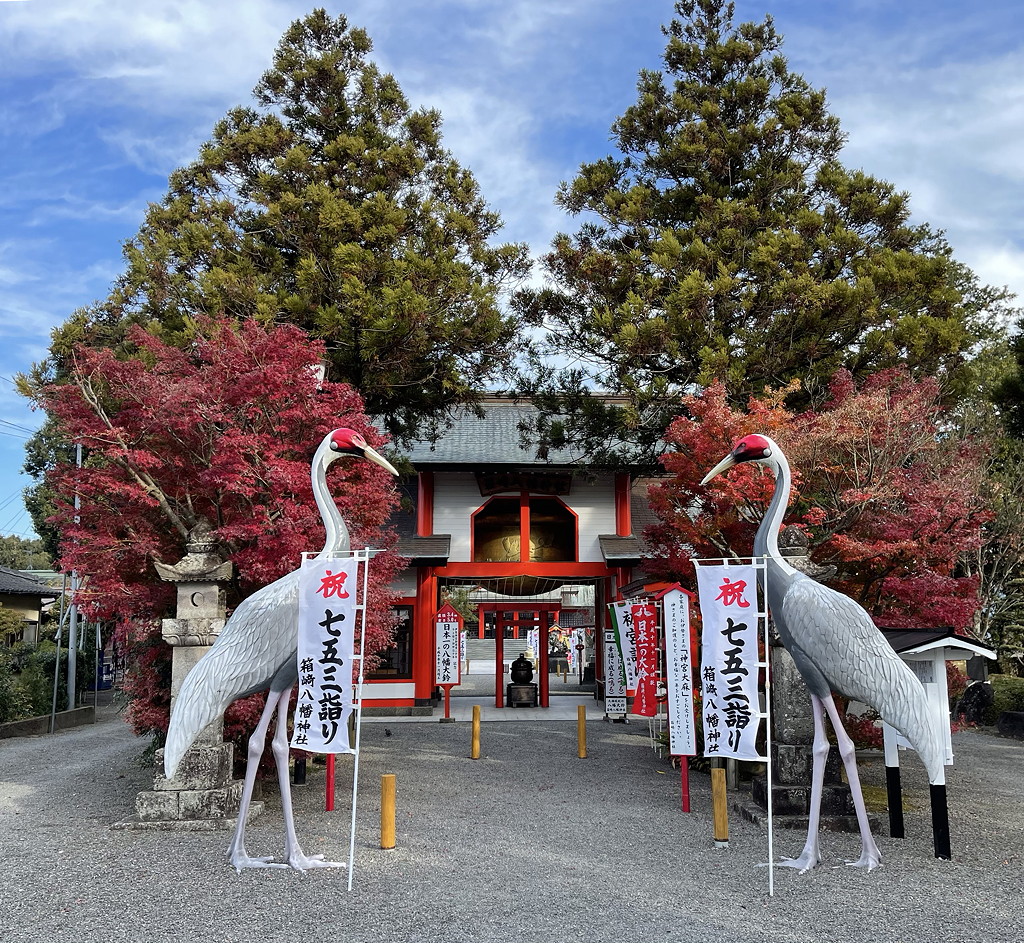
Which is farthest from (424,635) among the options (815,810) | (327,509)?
(815,810)

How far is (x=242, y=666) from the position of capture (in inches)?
278

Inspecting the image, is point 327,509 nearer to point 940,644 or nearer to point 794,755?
point 794,755

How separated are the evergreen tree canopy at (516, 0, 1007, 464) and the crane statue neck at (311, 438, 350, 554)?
7056 millimetres

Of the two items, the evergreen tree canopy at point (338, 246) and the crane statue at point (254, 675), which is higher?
the evergreen tree canopy at point (338, 246)

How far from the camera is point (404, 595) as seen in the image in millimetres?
18828

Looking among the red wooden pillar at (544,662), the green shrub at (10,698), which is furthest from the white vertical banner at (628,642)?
the green shrub at (10,698)

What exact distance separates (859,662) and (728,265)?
28.4 ft

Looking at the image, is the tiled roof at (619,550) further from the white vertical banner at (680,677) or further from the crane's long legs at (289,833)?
the crane's long legs at (289,833)

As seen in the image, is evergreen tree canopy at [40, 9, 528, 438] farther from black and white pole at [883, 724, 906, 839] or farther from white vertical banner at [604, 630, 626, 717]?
black and white pole at [883, 724, 906, 839]

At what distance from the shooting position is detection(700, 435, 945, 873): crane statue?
6.70 meters

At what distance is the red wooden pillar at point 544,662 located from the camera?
63.6ft

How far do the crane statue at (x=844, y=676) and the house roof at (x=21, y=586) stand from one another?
23.8 meters

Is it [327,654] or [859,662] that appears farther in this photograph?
[859,662]

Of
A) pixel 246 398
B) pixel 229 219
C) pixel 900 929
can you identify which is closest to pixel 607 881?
pixel 900 929
